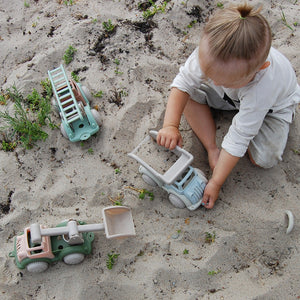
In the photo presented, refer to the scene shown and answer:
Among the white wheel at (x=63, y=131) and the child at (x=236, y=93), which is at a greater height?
the child at (x=236, y=93)

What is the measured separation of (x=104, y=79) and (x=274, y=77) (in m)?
1.15

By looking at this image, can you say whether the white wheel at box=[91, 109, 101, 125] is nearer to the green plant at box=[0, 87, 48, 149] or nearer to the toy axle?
the green plant at box=[0, 87, 48, 149]

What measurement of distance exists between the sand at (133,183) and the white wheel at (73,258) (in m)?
0.04

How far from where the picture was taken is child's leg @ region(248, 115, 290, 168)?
187 centimetres

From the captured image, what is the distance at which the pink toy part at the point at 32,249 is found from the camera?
63.1 inches

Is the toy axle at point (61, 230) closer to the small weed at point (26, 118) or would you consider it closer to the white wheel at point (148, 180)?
the white wheel at point (148, 180)

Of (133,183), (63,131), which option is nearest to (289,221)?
A: (133,183)

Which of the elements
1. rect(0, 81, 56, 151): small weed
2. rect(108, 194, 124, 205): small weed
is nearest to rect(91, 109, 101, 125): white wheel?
rect(0, 81, 56, 151): small weed

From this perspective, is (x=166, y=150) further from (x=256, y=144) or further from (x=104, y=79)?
(x=104, y=79)

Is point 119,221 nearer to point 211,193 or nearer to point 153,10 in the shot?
point 211,193

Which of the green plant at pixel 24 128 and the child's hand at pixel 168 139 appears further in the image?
the green plant at pixel 24 128

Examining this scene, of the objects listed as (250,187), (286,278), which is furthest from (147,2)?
(286,278)

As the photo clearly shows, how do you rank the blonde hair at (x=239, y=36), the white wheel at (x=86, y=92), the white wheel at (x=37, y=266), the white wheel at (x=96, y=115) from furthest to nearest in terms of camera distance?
the white wheel at (x=86, y=92) → the white wheel at (x=96, y=115) → the white wheel at (x=37, y=266) → the blonde hair at (x=239, y=36)

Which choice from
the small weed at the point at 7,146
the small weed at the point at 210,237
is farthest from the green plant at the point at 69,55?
the small weed at the point at 210,237
